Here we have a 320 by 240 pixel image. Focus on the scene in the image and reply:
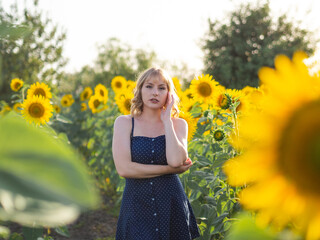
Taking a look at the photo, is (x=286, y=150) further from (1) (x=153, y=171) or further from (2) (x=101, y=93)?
(2) (x=101, y=93)

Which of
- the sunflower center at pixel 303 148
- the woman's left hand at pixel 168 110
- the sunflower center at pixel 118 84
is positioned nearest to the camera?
the sunflower center at pixel 303 148

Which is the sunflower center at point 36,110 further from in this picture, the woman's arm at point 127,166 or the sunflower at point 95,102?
the sunflower at point 95,102

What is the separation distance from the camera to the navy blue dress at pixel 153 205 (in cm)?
221

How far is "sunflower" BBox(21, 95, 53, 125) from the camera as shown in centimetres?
296

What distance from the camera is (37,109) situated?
3.01 meters

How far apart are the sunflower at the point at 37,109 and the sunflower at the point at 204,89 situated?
128 centimetres

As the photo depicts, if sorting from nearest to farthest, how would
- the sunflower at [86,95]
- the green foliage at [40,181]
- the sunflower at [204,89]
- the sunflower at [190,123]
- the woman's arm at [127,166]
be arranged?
the green foliage at [40,181]
the woman's arm at [127,166]
the sunflower at [190,123]
the sunflower at [204,89]
the sunflower at [86,95]

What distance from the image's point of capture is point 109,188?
18.3 ft

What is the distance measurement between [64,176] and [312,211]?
177mm

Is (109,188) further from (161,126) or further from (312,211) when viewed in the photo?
(312,211)

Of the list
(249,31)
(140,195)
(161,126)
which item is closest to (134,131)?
(161,126)

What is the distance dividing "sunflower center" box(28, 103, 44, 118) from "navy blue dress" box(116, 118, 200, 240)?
1.01 meters

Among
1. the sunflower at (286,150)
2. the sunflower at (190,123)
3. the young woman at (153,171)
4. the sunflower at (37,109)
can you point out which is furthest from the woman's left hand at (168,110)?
the sunflower at (286,150)

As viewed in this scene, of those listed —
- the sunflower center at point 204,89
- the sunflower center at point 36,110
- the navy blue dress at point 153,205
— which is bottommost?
the navy blue dress at point 153,205
